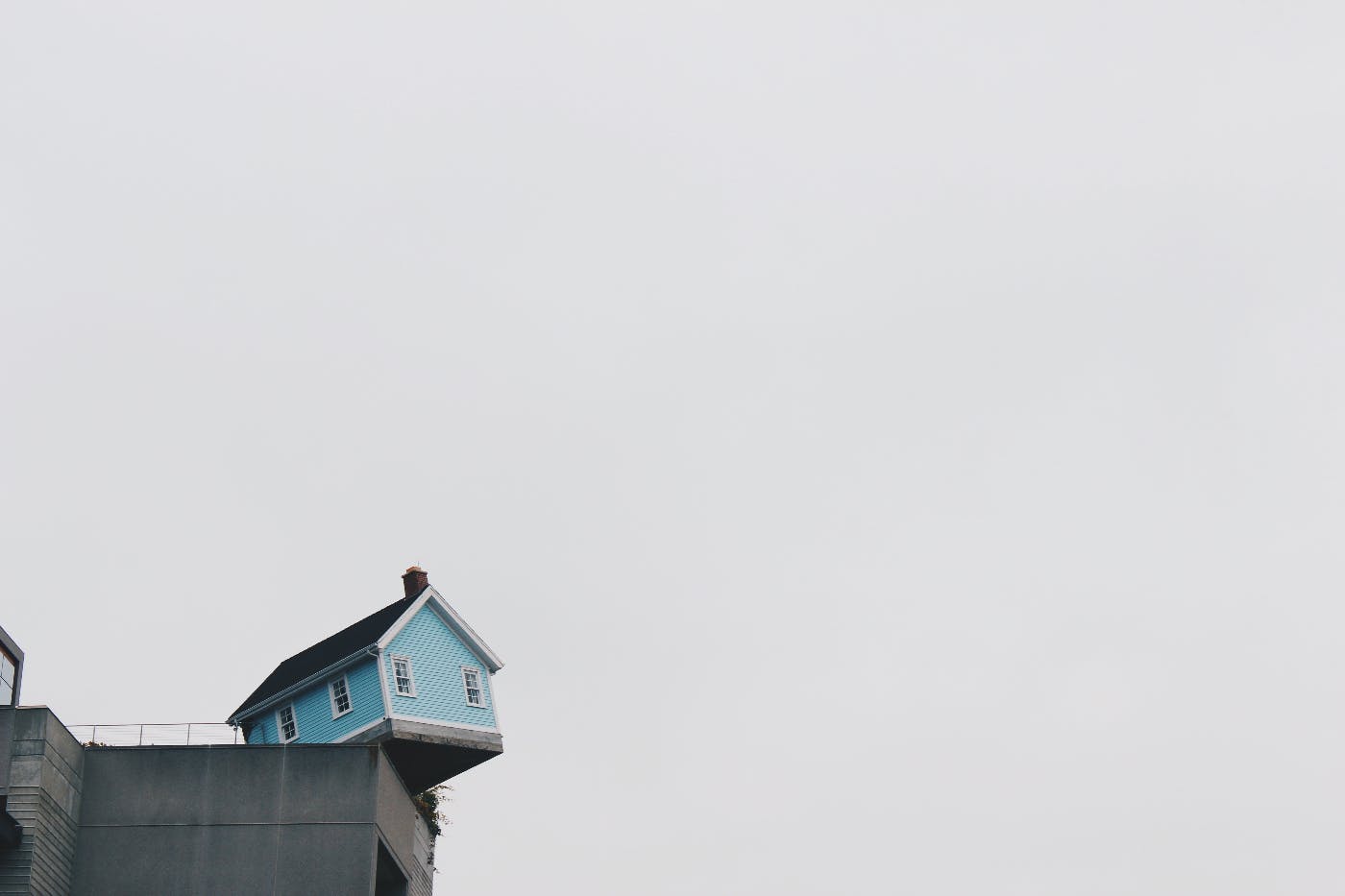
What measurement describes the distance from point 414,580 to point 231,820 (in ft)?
48.2

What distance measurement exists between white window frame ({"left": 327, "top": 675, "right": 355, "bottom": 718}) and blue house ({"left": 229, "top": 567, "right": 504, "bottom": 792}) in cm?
3

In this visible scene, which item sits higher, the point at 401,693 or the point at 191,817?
the point at 401,693

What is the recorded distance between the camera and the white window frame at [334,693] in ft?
182

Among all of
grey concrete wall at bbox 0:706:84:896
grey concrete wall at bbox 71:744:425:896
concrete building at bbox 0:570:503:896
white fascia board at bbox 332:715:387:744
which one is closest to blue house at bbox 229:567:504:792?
white fascia board at bbox 332:715:387:744

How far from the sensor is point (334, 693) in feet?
184

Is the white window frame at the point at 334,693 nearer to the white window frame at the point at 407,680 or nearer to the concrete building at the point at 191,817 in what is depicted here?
the white window frame at the point at 407,680

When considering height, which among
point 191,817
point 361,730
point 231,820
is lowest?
point 231,820

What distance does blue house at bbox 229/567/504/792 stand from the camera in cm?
5494

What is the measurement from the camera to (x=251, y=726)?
58781 millimetres

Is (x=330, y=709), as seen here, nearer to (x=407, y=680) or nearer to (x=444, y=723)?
(x=407, y=680)

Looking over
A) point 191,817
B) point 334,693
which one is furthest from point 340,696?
point 191,817

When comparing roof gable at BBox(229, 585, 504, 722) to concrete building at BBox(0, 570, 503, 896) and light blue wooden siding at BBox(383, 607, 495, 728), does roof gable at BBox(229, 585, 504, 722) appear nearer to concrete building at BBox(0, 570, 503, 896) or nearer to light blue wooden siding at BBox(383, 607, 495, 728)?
light blue wooden siding at BBox(383, 607, 495, 728)

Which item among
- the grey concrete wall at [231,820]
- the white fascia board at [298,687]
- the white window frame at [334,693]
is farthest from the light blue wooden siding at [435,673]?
the grey concrete wall at [231,820]

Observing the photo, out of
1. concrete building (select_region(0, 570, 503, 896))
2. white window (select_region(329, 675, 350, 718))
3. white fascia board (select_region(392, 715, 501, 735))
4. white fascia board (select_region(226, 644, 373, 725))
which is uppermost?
white fascia board (select_region(226, 644, 373, 725))
